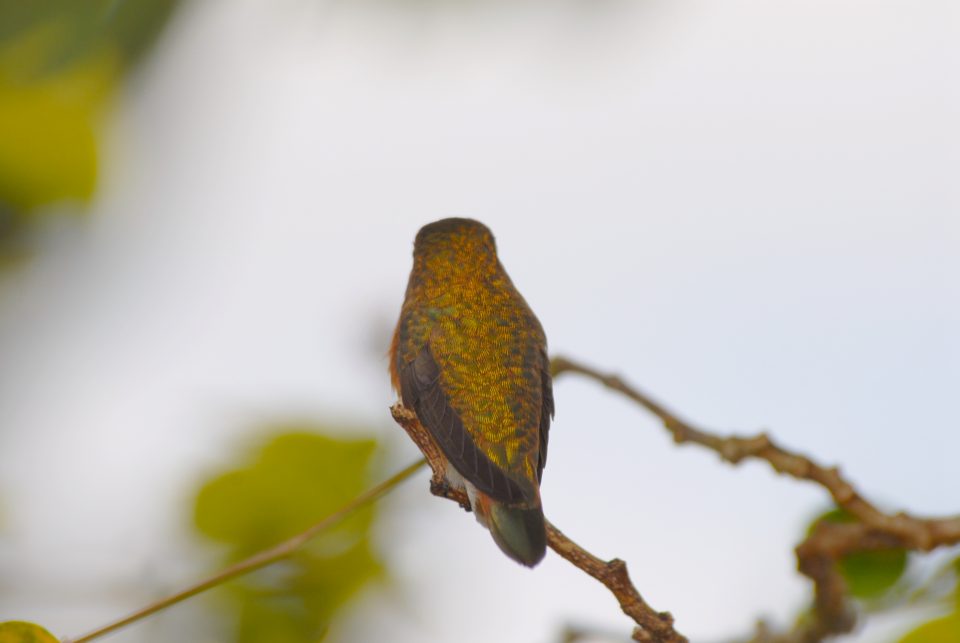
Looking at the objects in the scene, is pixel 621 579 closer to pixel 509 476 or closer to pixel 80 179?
pixel 509 476

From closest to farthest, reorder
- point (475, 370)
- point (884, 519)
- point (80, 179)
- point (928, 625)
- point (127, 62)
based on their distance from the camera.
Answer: point (928, 625)
point (127, 62)
point (884, 519)
point (475, 370)
point (80, 179)

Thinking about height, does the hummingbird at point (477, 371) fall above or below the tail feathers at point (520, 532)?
above

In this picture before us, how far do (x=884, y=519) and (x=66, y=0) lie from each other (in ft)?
8.10

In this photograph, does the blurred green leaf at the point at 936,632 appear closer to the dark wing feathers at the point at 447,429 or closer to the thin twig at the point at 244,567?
the dark wing feathers at the point at 447,429

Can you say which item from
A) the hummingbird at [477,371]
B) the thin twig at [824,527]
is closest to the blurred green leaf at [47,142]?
the hummingbird at [477,371]

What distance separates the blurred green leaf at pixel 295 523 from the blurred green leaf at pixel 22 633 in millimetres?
1311

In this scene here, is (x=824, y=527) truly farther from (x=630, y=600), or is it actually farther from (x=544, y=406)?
(x=630, y=600)

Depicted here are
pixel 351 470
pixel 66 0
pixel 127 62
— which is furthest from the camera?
pixel 351 470

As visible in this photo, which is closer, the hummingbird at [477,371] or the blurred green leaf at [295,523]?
the hummingbird at [477,371]

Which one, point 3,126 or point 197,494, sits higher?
point 3,126

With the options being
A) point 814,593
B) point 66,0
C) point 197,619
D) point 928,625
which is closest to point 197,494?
point 197,619

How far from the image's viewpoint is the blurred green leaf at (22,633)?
6.72ft

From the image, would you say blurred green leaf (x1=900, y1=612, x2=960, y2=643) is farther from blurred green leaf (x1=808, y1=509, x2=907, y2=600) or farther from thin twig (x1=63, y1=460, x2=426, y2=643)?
blurred green leaf (x1=808, y1=509, x2=907, y2=600)

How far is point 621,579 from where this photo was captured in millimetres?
2043
